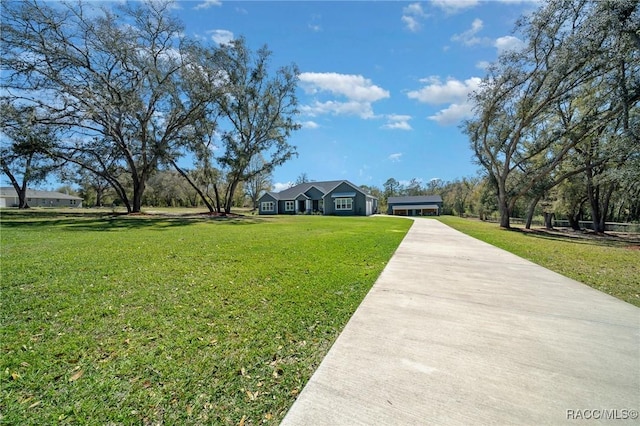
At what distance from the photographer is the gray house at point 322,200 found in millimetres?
34531

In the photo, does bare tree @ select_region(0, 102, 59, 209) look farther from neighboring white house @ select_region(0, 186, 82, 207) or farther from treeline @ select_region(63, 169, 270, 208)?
neighboring white house @ select_region(0, 186, 82, 207)

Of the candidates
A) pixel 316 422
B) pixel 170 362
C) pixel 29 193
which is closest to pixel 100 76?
pixel 170 362

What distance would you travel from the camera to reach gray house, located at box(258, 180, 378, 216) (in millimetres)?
34531

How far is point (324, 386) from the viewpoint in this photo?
2141 mm

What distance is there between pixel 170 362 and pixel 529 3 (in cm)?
2306

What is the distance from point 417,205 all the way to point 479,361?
51.1 meters

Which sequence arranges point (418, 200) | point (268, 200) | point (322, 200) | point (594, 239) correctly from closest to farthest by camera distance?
point (594, 239)
point (322, 200)
point (268, 200)
point (418, 200)

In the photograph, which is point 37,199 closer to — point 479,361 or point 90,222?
point 90,222

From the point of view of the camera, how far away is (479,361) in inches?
96.0

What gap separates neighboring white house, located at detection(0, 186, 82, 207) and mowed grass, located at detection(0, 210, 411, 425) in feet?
251

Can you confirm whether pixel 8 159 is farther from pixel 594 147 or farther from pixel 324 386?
pixel 594 147

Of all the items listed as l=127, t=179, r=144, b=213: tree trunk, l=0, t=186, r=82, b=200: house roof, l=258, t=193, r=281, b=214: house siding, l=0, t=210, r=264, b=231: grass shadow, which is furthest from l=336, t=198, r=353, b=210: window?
l=0, t=186, r=82, b=200: house roof

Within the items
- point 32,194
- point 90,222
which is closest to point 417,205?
point 90,222

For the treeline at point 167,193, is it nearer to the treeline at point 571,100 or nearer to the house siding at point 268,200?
the house siding at point 268,200
